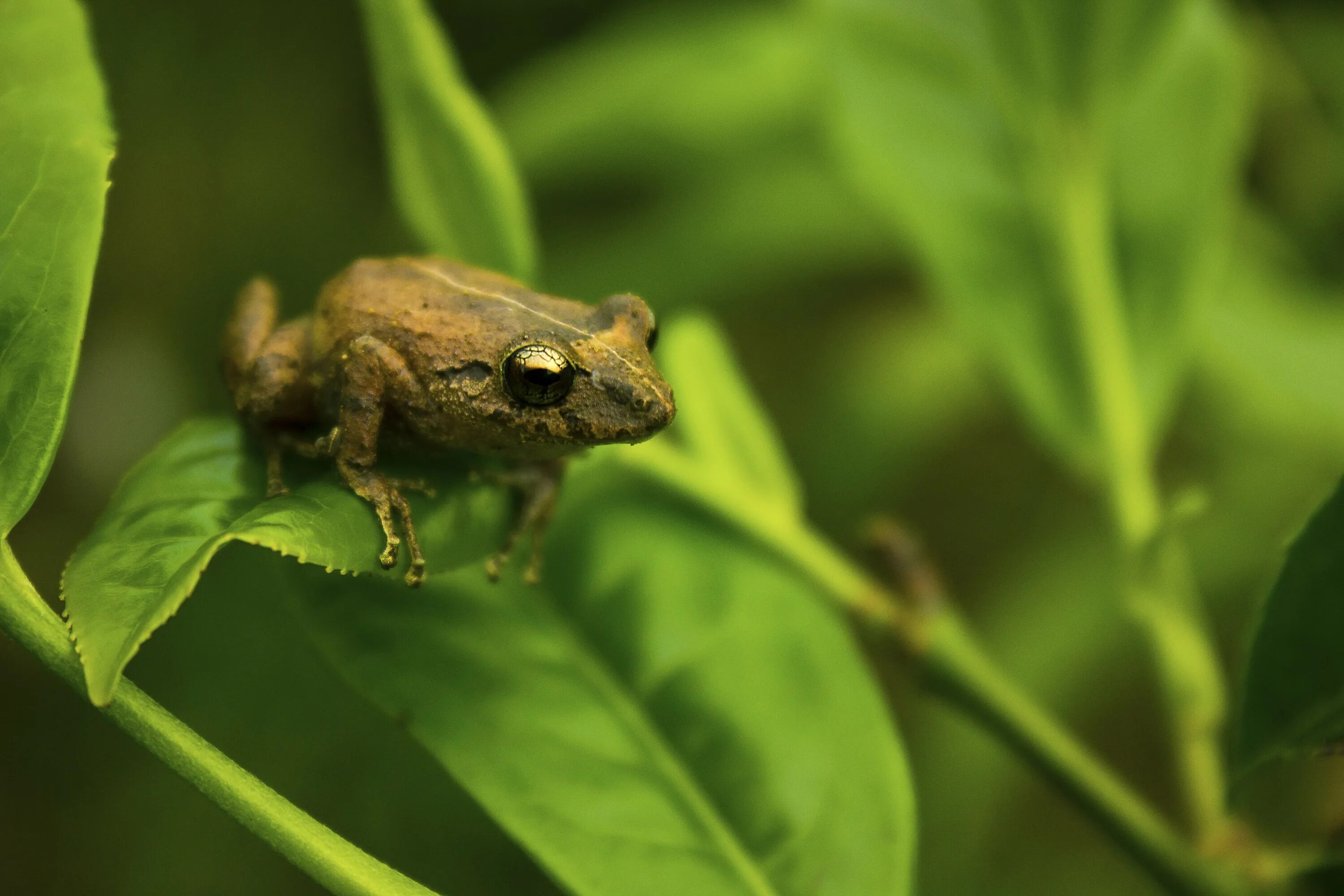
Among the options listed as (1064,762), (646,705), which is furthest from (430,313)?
(1064,762)

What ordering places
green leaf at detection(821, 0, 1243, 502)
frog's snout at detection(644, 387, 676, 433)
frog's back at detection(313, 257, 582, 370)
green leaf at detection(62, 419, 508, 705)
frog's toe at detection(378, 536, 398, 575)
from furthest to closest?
green leaf at detection(821, 0, 1243, 502), frog's back at detection(313, 257, 582, 370), frog's snout at detection(644, 387, 676, 433), frog's toe at detection(378, 536, 398, 575), green leaf at detection(62, 419, 508, 705)

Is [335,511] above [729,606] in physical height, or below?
above

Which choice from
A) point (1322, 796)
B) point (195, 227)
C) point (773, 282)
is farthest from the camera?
point (195, 227)

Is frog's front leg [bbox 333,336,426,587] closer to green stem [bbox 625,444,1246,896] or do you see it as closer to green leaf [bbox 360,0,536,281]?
green leaf [bbox 360,0,536,281]

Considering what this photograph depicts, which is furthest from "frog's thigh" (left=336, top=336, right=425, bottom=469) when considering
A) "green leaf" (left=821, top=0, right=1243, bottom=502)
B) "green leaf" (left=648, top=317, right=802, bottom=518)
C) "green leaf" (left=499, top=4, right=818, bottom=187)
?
"green leaf" (left=499, top=4, right=818, bottom=187)

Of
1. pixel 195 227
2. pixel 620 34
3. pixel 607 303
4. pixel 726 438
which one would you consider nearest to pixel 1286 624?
pixel 726 438

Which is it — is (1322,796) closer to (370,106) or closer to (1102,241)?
(1102,241)
